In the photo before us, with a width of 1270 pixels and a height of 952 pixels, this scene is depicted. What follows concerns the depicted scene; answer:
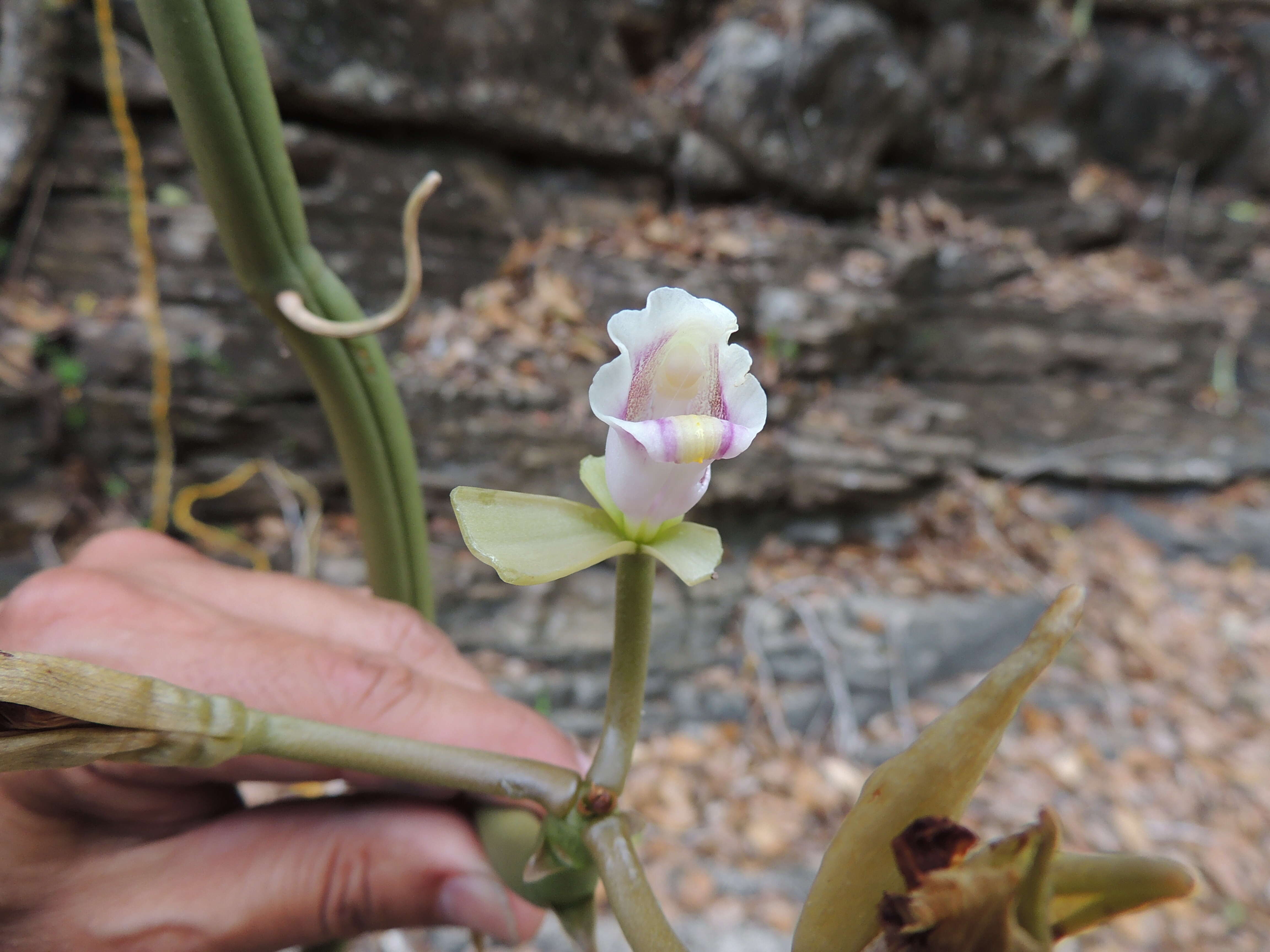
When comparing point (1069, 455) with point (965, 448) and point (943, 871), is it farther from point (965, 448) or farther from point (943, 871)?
point (943, 871)

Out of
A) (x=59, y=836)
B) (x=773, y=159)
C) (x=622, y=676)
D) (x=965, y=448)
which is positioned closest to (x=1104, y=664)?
(x=965, y=448)

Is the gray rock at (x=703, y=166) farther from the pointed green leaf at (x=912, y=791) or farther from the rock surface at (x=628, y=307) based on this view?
the pointed green leaf at (x=912, y=791)

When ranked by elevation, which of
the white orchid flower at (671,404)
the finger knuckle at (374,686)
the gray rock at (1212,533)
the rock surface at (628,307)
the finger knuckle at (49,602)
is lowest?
the gray rock at (1212,533)

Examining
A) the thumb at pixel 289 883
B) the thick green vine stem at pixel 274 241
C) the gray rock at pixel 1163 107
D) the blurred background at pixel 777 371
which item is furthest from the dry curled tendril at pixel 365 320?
the gray rock at pixel 1163 107

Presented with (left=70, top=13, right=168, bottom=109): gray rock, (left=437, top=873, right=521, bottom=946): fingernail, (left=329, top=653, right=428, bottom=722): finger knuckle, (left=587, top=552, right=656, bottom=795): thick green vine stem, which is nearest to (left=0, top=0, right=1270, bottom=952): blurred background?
(left=70, top=13, right=168, bottom=109): gray rock

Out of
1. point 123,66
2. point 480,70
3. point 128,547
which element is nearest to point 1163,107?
point 480,70

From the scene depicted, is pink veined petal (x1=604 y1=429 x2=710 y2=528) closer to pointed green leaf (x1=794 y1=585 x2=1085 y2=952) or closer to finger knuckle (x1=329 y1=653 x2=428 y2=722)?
pointed green leaf (x1=794 y1=585 x2=1085 y2=952)

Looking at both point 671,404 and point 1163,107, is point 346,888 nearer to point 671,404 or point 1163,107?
point 671,404
